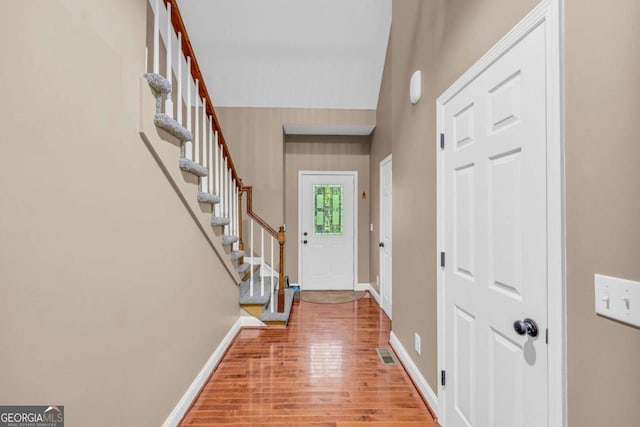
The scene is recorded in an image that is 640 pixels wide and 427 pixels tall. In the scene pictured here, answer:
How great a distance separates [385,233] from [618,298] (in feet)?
10.3

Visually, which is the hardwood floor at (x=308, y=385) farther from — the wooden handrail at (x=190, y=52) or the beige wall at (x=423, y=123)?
the wooden handrail at (x=190, y=52)

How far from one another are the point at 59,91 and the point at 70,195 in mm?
352

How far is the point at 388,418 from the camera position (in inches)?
72.4

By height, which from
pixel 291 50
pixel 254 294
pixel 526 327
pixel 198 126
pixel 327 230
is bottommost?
pixel 254 294

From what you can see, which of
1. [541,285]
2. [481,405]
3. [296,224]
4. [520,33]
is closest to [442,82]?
[520,33]

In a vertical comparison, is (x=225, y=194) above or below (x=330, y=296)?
above

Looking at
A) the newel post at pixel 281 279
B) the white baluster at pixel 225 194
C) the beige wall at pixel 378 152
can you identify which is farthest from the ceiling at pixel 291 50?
the newel post at pixel 281 279

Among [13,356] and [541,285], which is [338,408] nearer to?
[541,285]

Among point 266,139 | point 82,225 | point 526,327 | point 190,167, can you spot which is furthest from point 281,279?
point 526,327

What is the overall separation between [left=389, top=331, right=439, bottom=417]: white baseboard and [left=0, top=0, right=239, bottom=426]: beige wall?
1.61 meters

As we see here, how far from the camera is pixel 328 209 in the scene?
16.3ft

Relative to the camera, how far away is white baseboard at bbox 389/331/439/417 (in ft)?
6.15

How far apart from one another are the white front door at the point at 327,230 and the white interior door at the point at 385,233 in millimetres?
949

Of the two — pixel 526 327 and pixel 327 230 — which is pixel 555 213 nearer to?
pixel 526 327
